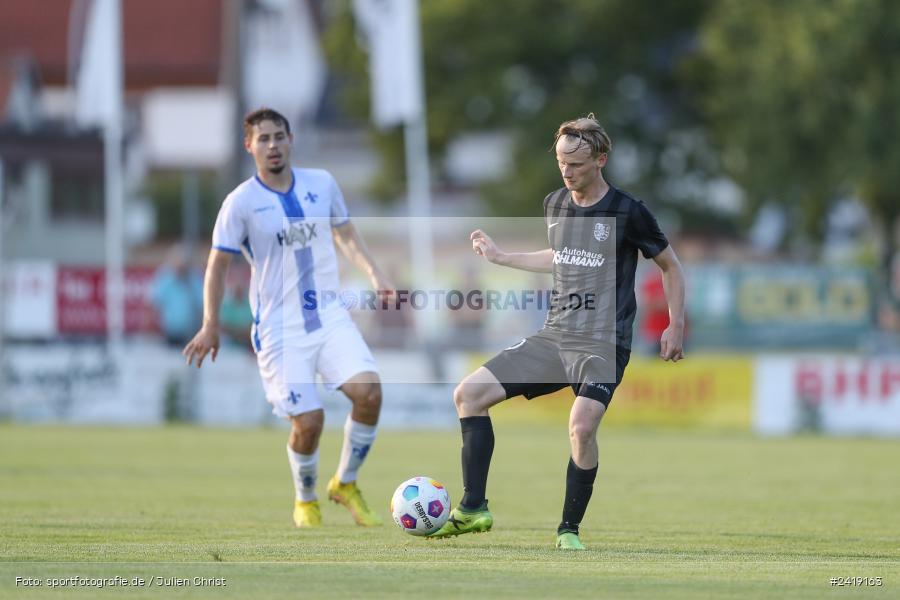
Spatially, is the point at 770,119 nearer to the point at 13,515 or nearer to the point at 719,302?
the point at 719,302

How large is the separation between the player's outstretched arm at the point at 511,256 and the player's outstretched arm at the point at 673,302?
734 millimetres

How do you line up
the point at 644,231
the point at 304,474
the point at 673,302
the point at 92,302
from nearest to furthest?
the point at 644,231, the point at 673,302, the point at 304,474, the point at 92,302

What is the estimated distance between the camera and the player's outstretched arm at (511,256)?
9.27m

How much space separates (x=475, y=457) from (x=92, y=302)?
1722 cm

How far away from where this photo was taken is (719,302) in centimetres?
2522

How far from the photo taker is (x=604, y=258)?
8773 mm

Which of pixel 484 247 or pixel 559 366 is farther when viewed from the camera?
pixel 484 247

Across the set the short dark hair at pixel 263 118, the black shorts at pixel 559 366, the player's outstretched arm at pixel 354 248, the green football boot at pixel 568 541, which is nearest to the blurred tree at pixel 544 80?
the player's outstretched arm at pixel 354 248

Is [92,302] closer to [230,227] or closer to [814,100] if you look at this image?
[230,227]

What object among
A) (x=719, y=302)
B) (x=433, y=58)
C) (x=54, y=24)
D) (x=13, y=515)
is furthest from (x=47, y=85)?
(x=13, y=515)

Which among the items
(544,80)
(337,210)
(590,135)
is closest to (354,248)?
(337,210)

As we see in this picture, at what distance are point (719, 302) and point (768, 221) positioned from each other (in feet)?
61.7

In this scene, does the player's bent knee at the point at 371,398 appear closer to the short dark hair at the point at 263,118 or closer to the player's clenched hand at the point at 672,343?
the short dark hair at the point at 263,118

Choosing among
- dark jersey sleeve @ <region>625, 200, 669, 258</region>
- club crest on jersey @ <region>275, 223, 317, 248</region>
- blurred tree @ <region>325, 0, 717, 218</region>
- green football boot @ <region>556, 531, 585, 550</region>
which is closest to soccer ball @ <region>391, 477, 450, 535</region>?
green football boot @ <region>556, 531, 585, 550</region>
